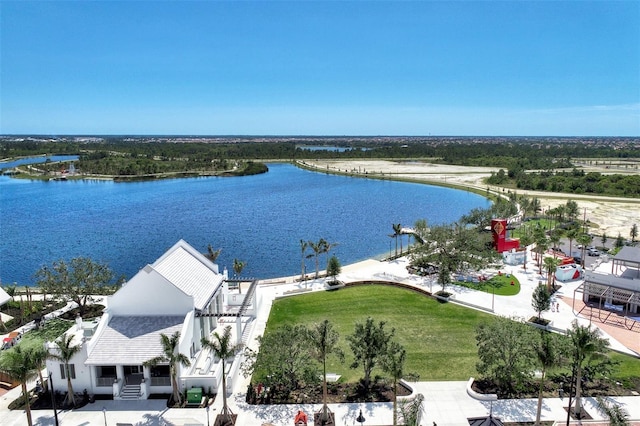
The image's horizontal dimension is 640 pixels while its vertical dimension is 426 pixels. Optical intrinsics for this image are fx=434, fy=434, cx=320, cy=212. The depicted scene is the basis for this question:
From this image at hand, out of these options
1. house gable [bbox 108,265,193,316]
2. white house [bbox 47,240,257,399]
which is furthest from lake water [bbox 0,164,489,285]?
house gable [bbox 108,265,193,316]

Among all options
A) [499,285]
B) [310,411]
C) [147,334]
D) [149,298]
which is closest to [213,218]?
[499,285]

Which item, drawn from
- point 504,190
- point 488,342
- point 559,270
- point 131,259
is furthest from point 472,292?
point 504,190

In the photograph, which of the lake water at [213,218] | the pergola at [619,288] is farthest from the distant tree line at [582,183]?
the pergola at [619,288]

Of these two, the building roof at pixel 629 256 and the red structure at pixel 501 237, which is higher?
the building roof at pixel 629 256

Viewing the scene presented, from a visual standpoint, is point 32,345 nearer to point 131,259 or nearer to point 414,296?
point 414,296

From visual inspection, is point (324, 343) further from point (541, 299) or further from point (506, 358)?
point (541, 299)

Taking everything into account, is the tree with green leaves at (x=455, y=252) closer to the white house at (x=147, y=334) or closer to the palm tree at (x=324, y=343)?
the white house at (x=147, y=334)
